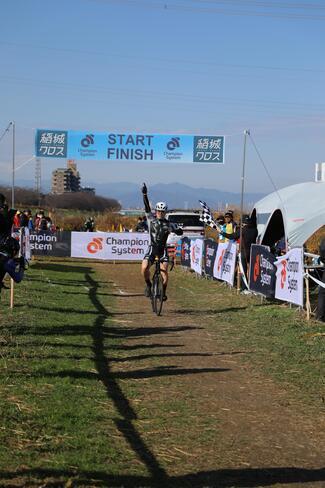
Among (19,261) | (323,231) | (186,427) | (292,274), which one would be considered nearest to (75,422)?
(186,427)

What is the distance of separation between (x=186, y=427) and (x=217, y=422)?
1.22 feet

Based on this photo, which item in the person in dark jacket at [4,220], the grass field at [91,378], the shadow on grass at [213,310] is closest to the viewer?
the grass field at [91,378]

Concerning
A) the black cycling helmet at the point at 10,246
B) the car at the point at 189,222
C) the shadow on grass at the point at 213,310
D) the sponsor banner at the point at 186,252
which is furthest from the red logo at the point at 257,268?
the car at the point at 189,222

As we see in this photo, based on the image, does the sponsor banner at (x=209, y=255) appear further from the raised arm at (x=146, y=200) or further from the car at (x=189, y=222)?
the car at (x=189, y=222)

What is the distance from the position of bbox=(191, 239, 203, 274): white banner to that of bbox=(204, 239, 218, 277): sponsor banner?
0.49 m

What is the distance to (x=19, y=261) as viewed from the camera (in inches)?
364

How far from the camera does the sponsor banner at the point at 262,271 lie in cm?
1388

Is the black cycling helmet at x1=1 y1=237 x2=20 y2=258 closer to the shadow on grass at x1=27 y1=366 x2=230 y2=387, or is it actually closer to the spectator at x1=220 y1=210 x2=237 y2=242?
the shadow on grass at x1=27 y1=366 x2=230 y2=387

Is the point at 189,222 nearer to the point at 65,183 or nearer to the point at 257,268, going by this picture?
the point at 257,268

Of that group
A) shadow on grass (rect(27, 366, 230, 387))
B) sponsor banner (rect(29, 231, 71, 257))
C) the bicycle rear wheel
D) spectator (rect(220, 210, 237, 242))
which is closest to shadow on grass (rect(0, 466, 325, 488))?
shadow on grass (rect(27, 366, 230, 387))

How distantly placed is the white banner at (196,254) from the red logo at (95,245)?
19.1 ft

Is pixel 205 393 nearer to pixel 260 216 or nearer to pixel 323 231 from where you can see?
pixel 260 216

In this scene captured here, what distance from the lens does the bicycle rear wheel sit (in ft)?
41.7

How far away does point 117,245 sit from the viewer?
90.2ft
